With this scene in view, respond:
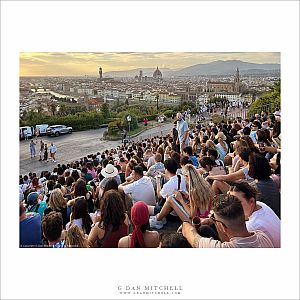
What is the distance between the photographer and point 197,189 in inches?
154

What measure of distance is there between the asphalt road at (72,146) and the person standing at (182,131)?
8 cm

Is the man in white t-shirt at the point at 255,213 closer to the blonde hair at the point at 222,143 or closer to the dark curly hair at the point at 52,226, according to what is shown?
the blonde hair at the point at 222,143

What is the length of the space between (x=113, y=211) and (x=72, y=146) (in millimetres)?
796

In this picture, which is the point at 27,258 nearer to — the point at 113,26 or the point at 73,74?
the point at 73,74

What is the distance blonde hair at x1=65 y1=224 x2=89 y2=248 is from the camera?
3.82 meters

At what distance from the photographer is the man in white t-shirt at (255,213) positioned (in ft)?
11.0

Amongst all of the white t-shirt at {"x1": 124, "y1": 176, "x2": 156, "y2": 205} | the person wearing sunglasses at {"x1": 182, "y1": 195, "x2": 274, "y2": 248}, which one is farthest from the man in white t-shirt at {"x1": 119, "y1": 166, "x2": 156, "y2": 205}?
the person wearing sunglasses at {"x1": 182, "y1": 195, "x2": 274, "y2": 248}

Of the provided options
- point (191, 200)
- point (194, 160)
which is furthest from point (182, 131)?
point (191, 200)

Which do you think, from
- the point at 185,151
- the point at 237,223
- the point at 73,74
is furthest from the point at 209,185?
the point at 73,74

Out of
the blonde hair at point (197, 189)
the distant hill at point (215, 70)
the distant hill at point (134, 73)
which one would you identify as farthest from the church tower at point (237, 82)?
the blonde hair at point (197, 189)

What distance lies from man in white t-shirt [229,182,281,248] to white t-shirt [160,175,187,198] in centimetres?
45

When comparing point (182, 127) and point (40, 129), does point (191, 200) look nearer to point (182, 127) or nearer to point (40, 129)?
point (182, 127)
